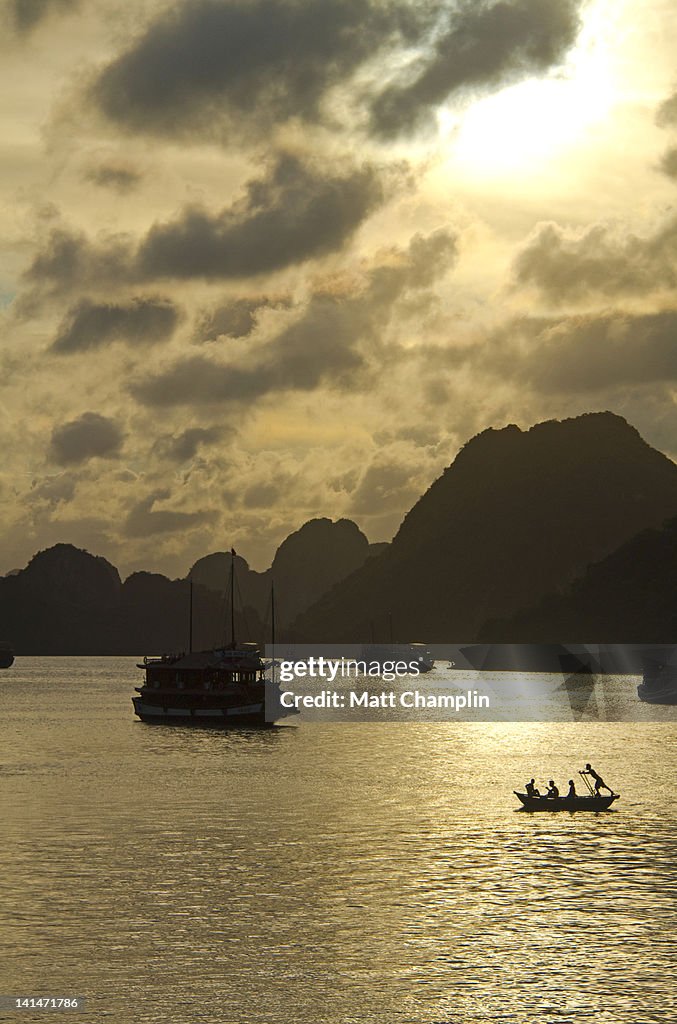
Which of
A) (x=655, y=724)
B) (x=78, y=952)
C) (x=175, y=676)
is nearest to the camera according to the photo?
(x=78, y=952)

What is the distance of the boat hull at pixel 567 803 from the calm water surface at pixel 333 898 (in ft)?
3.03

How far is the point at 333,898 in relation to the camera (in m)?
52.9

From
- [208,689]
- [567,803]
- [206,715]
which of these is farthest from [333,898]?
[208,689]

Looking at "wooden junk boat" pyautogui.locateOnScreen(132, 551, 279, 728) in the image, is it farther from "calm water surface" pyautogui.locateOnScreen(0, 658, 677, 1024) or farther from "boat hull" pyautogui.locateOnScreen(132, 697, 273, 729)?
"calm water surface" pyautogui.locateOnScreen(0, 658, 677, 1024)

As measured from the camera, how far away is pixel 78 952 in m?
44.0

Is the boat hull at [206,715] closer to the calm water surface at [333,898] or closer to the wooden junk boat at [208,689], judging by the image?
the wooden junk boat at [208,689]

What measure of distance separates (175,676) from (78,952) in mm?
106629

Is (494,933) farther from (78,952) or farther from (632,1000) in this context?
(78,952)

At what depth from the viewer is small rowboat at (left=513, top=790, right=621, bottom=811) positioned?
79.2m

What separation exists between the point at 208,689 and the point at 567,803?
73699mm

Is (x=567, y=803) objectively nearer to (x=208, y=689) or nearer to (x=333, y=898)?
(x=333, y=898)

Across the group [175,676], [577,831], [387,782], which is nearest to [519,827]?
[577,831]

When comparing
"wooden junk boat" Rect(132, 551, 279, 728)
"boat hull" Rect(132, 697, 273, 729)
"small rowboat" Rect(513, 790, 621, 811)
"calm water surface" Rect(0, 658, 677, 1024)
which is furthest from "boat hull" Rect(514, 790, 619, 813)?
"boat hull" Rect(132, 697, 273, 729)

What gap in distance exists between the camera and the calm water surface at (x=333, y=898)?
39031 millimetres
